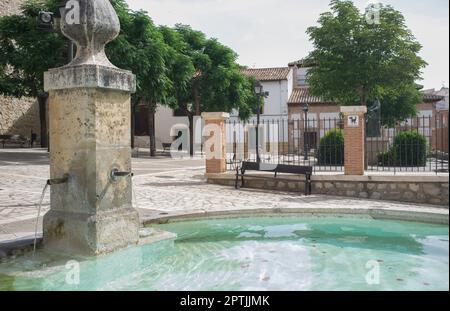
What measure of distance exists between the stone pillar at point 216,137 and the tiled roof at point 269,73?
2553 centimetres

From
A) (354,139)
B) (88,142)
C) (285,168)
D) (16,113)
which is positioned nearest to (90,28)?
(88,142)

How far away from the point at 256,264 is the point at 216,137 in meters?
7.93

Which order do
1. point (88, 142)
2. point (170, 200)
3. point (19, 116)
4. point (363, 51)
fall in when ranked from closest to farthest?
point (88, 142), point (170, 200), point (363, 51), point (19, 116)

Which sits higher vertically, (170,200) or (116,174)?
(116,174)

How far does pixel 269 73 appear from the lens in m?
39.2

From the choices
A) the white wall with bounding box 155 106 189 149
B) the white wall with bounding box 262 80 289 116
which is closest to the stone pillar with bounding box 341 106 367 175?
the white wall with bounding box 262 80 289 116

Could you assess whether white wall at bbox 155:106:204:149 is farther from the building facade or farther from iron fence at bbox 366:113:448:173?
iron fence at bbox 366:113:448:173

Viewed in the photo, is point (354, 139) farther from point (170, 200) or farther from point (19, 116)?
point (19, 116)

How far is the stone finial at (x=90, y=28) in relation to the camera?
4.75m

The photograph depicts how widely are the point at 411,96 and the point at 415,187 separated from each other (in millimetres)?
19357

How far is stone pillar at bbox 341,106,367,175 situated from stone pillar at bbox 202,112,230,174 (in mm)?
3554

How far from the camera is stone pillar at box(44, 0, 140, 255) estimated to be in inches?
183

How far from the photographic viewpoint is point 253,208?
789 cm
